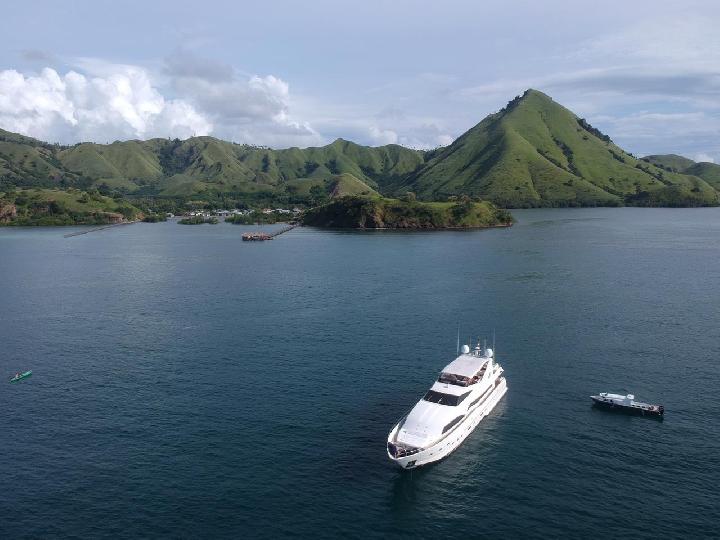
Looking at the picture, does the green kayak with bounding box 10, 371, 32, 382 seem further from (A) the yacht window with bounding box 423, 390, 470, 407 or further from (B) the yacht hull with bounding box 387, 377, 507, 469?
(A) the yacht window with bounding box 423, 390, 470, 407

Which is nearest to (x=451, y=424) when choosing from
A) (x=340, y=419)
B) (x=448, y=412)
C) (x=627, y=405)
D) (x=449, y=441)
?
(x=448, y=412)

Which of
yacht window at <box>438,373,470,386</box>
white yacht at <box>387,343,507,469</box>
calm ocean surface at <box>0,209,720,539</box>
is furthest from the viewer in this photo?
yacht window at <box>438,373,470,386</box>

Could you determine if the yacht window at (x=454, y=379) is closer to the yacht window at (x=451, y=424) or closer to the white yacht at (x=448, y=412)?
the white yacht at (x=448, y=412)

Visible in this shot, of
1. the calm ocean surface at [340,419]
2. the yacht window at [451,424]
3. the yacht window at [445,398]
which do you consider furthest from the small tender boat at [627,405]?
the yacht window at [451,424]

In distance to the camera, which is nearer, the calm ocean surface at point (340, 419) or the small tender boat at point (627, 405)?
the calm ocean surface at point (340, 419)

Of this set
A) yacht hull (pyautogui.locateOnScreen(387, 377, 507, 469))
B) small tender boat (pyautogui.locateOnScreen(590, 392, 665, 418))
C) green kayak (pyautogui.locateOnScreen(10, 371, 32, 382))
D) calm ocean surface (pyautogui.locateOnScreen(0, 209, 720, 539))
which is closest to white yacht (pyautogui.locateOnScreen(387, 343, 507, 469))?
yacht hull (pyautogui.locateOnScreen(387, 377, 507, 469))

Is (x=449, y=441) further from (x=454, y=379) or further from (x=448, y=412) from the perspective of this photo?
(x=454, y=379)
